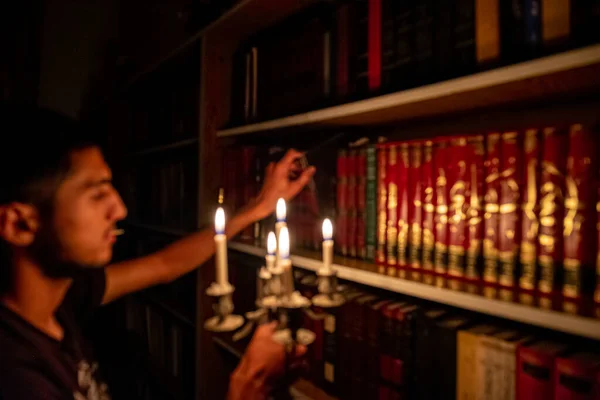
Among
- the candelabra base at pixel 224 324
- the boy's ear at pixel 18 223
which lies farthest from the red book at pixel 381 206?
the boy's ear at pixel 18 223

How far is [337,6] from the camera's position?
1097mm

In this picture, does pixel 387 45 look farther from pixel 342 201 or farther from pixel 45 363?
pixel 45 363

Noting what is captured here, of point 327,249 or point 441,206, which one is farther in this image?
point 441,206

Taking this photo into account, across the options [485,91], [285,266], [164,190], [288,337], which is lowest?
[288,337]

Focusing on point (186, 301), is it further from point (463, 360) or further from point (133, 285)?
point (463, 360)

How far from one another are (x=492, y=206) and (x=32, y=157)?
97cm

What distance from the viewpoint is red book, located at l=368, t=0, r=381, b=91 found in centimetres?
94

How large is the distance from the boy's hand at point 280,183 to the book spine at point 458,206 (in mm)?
441

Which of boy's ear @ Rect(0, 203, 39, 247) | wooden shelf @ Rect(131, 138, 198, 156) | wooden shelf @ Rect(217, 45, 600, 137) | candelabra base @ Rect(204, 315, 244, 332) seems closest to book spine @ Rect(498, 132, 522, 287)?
wooden shelf @ Rect(217, 45, 600, 137)

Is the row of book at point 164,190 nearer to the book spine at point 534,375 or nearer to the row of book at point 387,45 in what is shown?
the row of book at point 387,45

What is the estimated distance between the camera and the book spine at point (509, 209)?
75cm

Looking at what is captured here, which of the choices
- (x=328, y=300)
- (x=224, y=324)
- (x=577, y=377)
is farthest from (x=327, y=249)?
(x=577, y=377)

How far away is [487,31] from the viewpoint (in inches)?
28.5

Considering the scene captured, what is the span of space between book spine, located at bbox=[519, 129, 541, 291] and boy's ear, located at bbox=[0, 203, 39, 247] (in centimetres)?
99
